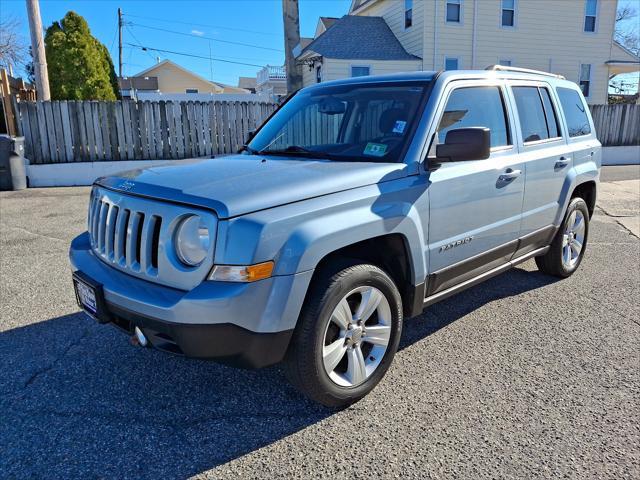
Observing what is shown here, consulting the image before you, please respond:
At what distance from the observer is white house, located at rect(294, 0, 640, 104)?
1911 cm

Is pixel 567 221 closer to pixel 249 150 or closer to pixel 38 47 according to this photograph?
pixel 249 150

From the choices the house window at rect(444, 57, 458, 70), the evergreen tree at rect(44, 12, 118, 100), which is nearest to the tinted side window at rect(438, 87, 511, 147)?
the house window at rect(444, 57, 458, 70)

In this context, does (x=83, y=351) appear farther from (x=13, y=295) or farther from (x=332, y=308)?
(x=332, y=308)

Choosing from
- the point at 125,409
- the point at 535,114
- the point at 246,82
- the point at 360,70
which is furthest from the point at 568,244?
the point at 246,82

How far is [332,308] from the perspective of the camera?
8.84 ft

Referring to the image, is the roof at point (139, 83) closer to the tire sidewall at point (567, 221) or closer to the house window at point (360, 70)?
the house window at point (360, 70)

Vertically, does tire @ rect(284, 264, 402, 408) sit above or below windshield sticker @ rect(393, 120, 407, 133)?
below

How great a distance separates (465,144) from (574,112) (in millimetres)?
2776

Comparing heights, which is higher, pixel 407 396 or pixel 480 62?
pixel 480 62

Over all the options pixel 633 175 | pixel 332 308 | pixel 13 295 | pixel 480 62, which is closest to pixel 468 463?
pixel 332 308

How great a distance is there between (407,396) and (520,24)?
2112 cm

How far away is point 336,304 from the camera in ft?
8.93

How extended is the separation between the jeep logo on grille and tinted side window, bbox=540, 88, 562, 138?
361 cm

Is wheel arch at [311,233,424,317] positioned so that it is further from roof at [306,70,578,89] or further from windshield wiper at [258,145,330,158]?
roof at [306,70,578,89]
